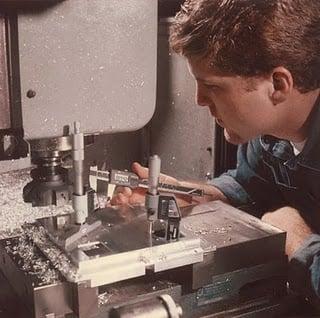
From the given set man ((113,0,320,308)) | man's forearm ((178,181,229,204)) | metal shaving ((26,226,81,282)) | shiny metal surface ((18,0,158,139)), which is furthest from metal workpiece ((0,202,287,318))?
man's forearm ((178,181,229,204))

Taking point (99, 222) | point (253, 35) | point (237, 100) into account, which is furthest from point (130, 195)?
point (253, 35)

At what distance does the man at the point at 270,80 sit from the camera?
108cm

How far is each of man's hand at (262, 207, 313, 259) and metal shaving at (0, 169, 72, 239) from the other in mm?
506

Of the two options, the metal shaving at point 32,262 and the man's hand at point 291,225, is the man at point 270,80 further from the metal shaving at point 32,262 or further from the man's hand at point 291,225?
the metal shaving at point 32,262

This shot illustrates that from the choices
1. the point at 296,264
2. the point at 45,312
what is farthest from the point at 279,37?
the point at 45,312

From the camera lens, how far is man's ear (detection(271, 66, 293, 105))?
1130mm

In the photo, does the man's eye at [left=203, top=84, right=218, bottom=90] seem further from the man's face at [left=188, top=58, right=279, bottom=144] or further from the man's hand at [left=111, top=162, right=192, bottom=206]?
the man's hand at [left=111, top=162, right=192, bottom=206]

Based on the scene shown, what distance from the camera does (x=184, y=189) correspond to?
1083mm

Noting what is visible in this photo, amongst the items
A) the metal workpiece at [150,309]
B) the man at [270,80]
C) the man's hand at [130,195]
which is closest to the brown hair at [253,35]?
the man at [270,80]

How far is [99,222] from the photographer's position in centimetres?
102

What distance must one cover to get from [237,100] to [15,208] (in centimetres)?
62

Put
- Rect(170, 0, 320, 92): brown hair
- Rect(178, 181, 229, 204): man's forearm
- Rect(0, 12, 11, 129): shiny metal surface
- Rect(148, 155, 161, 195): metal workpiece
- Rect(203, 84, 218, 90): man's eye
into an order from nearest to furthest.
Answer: Rect(0, 12, 11, 129): shiny metal surface → Rect(148, 155, 161, 195): metal workpiece → Rect(170, 0, 320, 92): brown hair → Rect(203, 84, 218, 90): man's eye → Rect(178, 181, 229, 204): man's forearm

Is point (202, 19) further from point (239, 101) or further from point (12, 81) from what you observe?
point (12, 81)

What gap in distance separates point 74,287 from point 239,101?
58 centimetres
